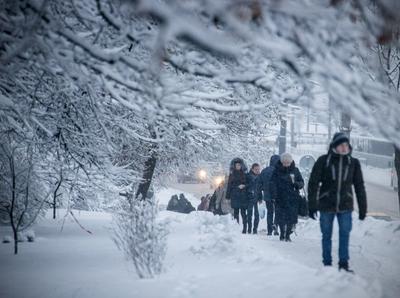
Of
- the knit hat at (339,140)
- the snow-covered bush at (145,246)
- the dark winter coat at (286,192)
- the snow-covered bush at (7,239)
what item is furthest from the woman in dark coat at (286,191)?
the snow-covered bush at (7,239)

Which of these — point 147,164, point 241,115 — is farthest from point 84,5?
point 147,164

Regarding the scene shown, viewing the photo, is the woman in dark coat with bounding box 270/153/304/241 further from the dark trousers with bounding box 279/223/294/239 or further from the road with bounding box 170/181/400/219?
the road with bounding box 170/181/400/219

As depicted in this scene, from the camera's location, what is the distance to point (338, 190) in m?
5.77

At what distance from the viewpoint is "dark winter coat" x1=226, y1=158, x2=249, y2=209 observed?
10.9m

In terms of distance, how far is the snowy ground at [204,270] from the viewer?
4363 mm

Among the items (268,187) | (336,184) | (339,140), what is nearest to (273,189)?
(268,187)

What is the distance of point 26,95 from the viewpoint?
19.2 feet

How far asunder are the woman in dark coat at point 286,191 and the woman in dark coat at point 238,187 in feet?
5.07

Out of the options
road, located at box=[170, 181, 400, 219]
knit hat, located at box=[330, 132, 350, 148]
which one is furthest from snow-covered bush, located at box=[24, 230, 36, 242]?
road, located at box=[170, 181, 400, 219]

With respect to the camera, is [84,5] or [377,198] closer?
[84,5]

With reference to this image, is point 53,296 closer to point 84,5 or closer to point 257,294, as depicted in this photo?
point 257,294

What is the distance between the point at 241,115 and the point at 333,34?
957 centimetres

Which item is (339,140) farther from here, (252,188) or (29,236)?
Result: (29,236)

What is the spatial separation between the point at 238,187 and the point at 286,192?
1.85 meters
